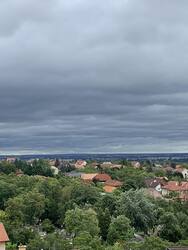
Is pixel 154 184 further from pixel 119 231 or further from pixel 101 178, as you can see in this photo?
pixel 119 231

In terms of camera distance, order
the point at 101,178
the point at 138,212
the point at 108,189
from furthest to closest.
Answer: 1. the point at 101,178
2. the point at 108,189
3. the point at 138,212

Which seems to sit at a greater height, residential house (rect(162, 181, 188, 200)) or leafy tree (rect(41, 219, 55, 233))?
residential house (rect(162, 181, 188, 200))

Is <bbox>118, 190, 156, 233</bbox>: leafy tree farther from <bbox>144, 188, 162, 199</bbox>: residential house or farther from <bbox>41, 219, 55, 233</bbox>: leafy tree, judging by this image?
<bbox>144, 188, 162, 199</bbox>: residential house

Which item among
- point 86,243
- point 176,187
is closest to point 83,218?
point 86,243

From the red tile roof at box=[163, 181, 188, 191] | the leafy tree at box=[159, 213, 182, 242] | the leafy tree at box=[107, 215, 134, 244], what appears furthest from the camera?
the red tile roof at box=[163, 181, 188, 191]

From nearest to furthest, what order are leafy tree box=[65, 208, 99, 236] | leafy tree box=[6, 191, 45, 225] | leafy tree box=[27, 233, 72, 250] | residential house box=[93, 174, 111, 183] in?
leafy tree box=[27, 233, 72, 250]
leafy tree box=[65, 208, 99, 236]
leafy tree box=[6, 191, 45, 225]
residential house box=[93, 174, 111, 183]

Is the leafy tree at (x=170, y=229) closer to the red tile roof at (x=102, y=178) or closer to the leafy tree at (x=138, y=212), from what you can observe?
the leafy tree at (x=138, y=212)

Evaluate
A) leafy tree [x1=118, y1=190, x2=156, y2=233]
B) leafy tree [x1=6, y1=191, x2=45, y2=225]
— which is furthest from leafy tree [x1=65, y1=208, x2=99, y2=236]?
leafy tree [x1=118, y1=190, x2=156, y2=233]

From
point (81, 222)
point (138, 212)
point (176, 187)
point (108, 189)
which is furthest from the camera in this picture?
point (176, 187)

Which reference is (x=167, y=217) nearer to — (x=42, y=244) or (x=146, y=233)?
(x=146, y=233)
